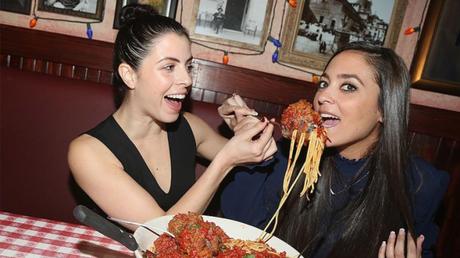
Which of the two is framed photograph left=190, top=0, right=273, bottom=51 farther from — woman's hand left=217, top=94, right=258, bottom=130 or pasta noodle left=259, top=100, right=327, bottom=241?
pasta noodle left=259, top=100, right=327, bottom=241

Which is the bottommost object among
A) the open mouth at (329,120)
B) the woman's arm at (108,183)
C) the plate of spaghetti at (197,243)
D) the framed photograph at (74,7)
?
the woman's arm at (108,183)

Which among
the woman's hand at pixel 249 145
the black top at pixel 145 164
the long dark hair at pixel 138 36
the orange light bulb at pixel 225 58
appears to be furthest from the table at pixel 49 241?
the orange light bulb at pixel 225 58

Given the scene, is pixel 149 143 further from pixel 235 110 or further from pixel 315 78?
pixel 315 78

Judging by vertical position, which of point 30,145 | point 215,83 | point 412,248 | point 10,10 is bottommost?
point 30,145

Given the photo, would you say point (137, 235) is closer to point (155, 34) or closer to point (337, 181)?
point (155, 34)

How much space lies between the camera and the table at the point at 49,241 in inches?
59.7

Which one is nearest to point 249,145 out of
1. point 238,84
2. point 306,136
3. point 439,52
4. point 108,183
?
point 306,136

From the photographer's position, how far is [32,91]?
112 inches

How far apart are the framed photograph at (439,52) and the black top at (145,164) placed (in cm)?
234

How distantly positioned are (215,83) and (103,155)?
1632mm

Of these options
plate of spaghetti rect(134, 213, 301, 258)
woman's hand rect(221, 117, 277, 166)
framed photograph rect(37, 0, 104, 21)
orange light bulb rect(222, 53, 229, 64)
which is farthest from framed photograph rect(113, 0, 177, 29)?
plate of spaghetti rect(134, 213, 301, 258)

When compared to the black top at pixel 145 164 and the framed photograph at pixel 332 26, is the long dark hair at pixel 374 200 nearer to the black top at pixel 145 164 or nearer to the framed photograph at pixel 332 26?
the black top at pixel 145 164

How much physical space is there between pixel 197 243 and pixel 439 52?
10.5ft

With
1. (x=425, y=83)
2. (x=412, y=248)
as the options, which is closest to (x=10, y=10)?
(x=412, y=248)
